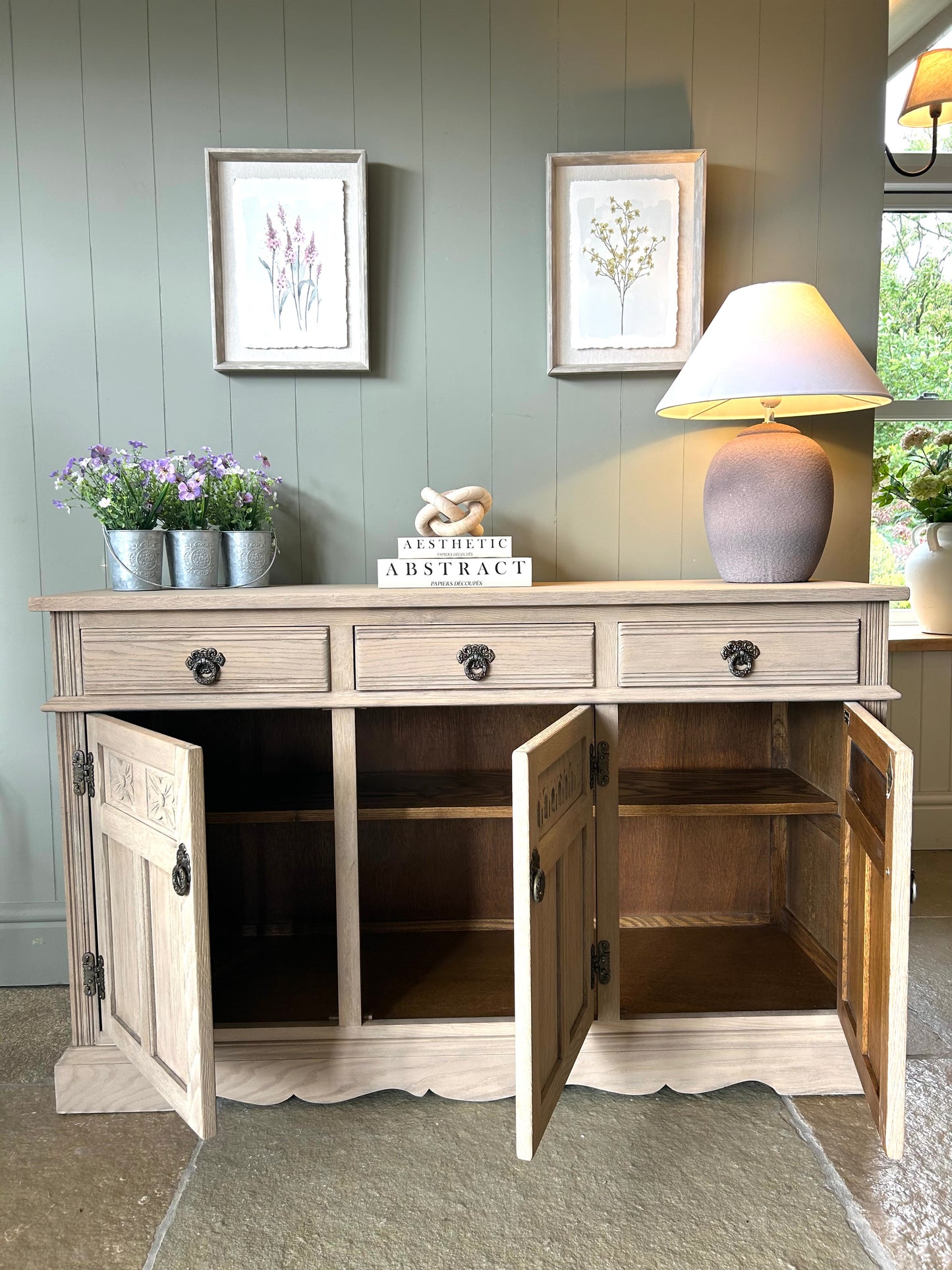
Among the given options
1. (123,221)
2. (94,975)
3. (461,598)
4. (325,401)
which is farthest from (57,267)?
(94,975)

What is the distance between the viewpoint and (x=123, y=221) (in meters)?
1.99

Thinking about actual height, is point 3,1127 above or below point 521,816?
below

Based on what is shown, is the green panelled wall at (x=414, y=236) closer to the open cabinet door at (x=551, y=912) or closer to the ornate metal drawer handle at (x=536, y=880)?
the open cabinet door at (x=551, y=912)

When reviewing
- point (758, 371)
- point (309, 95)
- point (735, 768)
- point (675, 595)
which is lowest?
point (735, 768)

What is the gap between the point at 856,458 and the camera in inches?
80.8

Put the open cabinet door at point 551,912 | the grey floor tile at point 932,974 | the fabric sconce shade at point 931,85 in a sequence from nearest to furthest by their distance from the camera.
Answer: the open cabinet door at point 551,912 → the grey floor tile at point 932,974 → the fabric sconce shade at point 931,85

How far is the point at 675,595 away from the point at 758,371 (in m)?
0.44

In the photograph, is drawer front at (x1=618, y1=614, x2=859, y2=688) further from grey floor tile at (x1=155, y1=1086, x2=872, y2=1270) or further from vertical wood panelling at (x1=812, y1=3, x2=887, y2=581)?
grey floor tile at (x1=155, y1=1086, x2=872, y2=1270)

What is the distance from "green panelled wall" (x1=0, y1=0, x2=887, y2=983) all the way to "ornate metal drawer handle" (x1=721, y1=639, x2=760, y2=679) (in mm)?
520

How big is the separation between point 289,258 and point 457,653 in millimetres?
1056

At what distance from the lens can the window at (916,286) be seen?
2965mm

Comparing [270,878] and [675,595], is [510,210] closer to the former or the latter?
[675,595]

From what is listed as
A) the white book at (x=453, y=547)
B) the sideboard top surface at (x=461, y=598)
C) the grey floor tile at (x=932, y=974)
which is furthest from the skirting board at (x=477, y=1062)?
the white book at (x=453, y=547)

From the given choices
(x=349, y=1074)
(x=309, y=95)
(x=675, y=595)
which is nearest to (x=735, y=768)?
(x=675, y=595)
